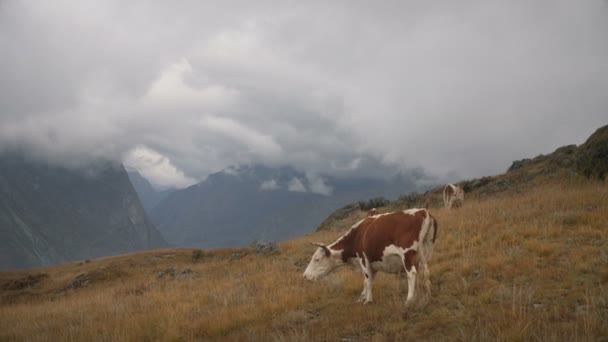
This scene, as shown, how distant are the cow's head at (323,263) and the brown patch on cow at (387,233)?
824 mm

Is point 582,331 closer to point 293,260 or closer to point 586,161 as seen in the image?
point 293,260

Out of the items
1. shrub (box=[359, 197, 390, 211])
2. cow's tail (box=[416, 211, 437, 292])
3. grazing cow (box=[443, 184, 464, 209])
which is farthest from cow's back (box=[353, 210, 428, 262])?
shrub (box=[359, 197, 390, 211])

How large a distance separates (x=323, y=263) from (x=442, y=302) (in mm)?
3491

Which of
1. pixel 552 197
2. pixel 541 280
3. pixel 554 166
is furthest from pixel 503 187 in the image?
pixel 541 280

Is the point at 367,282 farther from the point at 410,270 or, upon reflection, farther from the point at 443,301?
the point at 443,301

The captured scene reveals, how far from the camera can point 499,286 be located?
8383 mm

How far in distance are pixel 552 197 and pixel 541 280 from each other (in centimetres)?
1115

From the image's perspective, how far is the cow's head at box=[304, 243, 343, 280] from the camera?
426 inches

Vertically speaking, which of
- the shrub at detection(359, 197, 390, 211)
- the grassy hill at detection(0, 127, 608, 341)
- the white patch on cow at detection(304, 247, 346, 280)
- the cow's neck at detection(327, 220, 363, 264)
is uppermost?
the shrub at detection(359, 197, 390, 211)

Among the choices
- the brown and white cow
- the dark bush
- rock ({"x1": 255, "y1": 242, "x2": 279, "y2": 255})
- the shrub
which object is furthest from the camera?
the shrub

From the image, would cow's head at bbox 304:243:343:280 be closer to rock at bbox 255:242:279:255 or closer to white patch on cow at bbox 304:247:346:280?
white patch on cow at bbox 304:247:346:280

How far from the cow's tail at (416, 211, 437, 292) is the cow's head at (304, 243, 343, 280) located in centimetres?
243

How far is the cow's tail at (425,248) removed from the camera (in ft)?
28.1

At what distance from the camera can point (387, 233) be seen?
8.95m
